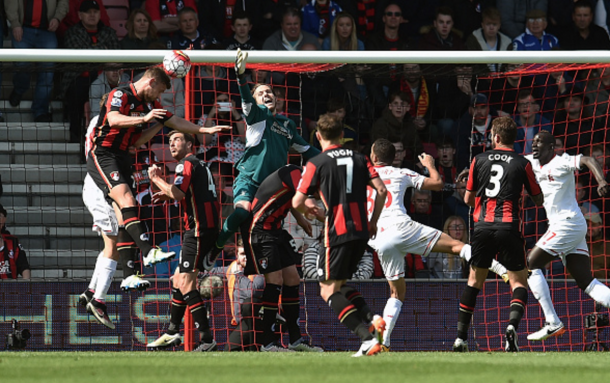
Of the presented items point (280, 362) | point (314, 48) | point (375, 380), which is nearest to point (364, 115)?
point (314, 48)

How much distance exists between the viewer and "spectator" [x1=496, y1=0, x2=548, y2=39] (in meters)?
14.7

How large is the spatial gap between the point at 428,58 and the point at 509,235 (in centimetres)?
215

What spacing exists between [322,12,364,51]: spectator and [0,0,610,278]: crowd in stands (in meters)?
0.02

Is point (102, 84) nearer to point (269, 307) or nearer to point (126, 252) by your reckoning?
point (126, 252)

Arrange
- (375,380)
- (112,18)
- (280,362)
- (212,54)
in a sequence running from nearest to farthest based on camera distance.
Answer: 1. (375,380)
2. (280,362)
3. (212,54)
4. (112,18)

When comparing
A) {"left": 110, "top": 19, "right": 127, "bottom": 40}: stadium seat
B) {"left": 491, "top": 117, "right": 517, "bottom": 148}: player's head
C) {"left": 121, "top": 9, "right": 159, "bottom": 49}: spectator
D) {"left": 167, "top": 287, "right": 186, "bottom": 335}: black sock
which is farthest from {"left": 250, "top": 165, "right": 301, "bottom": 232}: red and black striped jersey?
{"left": 110, "top": 19, "right": 127, "bottom": 40}: stadium seat

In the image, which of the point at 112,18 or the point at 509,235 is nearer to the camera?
the point at 509,235

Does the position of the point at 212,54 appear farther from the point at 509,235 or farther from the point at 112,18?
the point at 112,18

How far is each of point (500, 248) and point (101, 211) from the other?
3.77 metres

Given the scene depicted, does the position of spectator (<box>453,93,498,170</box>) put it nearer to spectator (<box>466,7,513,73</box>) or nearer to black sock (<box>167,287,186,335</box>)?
spectator (<box>466,7,513,73</box>)

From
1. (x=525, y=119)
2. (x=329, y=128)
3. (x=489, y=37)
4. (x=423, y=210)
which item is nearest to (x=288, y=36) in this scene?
(x=489, y=37)

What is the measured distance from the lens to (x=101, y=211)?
9602 millimetres

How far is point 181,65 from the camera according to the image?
361 inches

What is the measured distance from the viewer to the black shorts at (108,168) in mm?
9008
